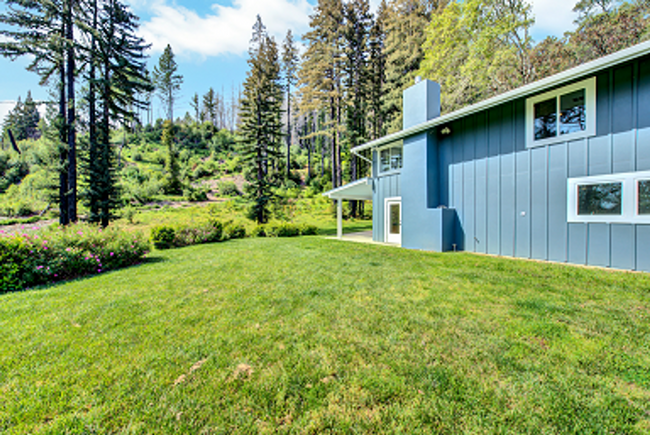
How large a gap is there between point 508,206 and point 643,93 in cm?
285

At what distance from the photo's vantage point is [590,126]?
4.91 metres

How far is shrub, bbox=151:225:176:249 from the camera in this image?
8930mm

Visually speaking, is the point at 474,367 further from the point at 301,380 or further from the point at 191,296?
the point at 191,296

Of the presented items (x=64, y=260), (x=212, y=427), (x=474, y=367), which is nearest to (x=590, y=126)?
(x=474, y=367)

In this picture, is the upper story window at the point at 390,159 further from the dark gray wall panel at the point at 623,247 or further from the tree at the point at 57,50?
the tree at the point at 57,50

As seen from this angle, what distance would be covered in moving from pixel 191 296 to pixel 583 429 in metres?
4.22

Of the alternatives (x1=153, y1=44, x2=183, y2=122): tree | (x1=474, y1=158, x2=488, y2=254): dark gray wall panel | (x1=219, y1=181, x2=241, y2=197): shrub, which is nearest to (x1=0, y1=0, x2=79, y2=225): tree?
(x1=219, y1=181, x2=241, y2=197): shrub

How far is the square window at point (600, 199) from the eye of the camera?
4633mm

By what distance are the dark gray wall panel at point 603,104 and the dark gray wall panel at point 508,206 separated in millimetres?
1502

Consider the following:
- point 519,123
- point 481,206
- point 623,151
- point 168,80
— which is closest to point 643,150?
point 623,151

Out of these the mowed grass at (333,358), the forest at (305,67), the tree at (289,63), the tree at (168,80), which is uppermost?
the tree at (168,80)

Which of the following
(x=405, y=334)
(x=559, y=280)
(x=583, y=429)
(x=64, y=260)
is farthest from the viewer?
(x=64, y=260)

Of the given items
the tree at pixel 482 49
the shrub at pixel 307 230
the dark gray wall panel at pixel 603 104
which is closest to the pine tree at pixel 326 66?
the shrub at pixel 307 230

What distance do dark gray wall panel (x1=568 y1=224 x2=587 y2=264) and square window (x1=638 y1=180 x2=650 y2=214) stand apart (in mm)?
794
